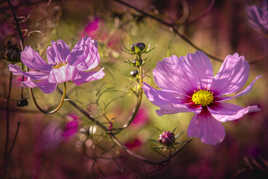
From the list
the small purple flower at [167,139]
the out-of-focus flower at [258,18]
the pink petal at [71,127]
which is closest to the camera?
the small purple flower at [167,139]

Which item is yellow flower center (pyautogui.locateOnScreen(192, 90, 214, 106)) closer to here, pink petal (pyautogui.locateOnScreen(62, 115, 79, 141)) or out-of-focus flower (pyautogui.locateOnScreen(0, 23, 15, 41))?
pink petal (pyautogui.locateOnScreen(62, 115, 79, 141))

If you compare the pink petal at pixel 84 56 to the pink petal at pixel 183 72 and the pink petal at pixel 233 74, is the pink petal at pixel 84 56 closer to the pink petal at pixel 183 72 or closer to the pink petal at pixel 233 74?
the pink petal at pixel 183 72

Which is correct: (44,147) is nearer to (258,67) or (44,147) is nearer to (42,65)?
(42,65)

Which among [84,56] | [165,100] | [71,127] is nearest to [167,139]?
[165,100]

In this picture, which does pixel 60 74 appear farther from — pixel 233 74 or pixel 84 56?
pixel 233 74

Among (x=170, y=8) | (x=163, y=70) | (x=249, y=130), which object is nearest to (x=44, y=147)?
(x=163, y=70)

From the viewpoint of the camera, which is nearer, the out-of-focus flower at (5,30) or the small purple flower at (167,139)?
the small purple flower at (167,139)

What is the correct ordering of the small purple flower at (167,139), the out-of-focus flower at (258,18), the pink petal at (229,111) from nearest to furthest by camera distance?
the pink petal at (229,111) → the small purple flower at (167,139) → the out-of-focus flower at (258,18)

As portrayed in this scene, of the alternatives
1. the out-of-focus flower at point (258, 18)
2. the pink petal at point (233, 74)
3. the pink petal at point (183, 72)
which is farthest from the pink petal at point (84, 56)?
the out-of-focus flower at point (258, 18)
